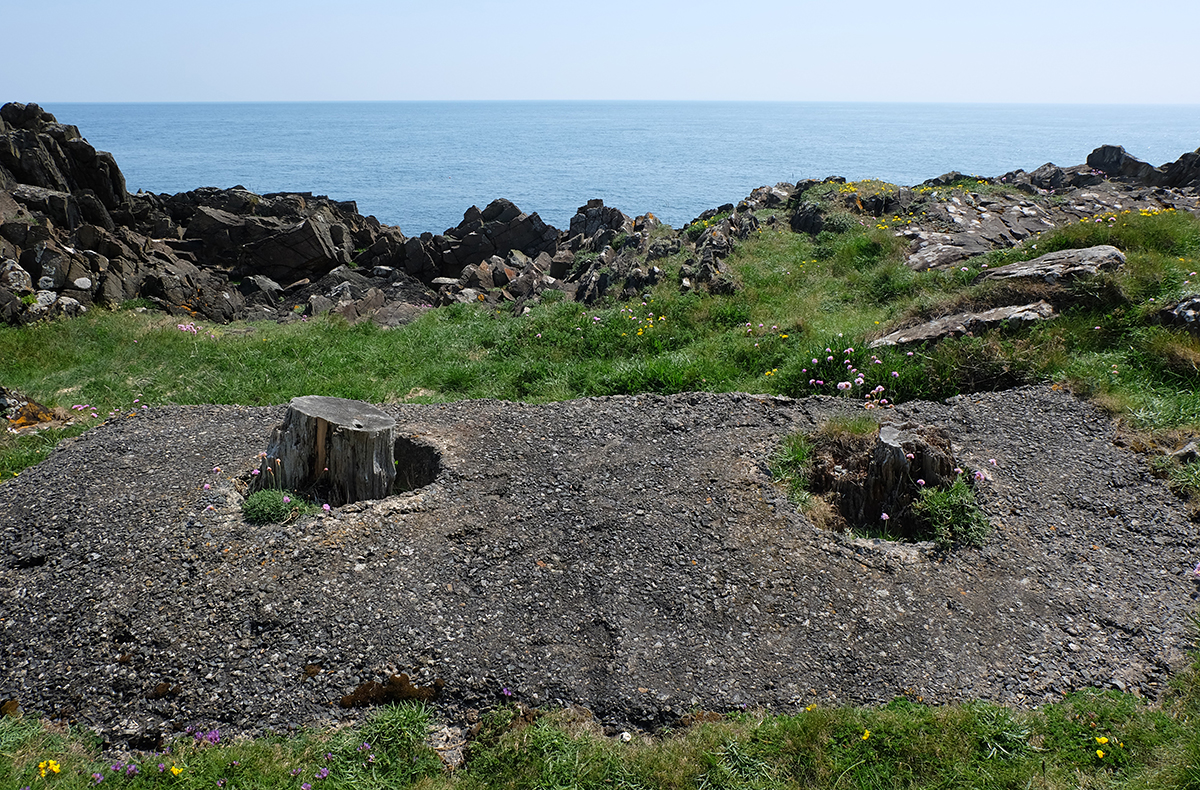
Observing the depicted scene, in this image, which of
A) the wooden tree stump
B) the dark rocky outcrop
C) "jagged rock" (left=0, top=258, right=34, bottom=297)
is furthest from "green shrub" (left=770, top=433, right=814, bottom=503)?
"jagged rock" (left=0, top=258, right=34, bottom=297)

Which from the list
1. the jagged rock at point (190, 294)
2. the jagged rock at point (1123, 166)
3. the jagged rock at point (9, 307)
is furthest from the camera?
the jagged rock at point (1123, 166)

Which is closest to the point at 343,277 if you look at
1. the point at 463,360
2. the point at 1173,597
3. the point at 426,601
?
the point at 463,360

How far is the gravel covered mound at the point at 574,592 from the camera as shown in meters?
5.32

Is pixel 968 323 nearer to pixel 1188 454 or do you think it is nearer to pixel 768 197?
pixel 1188 454

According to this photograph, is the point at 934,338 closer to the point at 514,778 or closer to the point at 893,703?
the point at 893,703

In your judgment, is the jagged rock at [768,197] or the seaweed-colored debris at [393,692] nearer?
the seaweed-colored debris at [393,692]

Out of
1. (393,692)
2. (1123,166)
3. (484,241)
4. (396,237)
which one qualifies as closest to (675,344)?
(393,692)

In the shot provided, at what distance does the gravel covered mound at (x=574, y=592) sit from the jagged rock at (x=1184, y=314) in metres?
3.20

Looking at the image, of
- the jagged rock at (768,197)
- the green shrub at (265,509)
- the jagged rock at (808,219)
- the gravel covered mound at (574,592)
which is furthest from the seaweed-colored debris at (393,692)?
the jagged rock at (768,197)

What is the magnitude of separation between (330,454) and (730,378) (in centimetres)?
607

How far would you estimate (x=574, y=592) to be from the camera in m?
→ 6.21

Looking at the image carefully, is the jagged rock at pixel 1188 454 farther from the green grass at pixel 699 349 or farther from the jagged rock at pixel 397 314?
the jagged rock at pixel 397 314

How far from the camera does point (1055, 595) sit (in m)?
6.05

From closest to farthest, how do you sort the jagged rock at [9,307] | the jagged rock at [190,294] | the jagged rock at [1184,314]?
the jagged rock at [1184,314] < the jagged rock at [9,307] < the jagged rock at [190,294]
